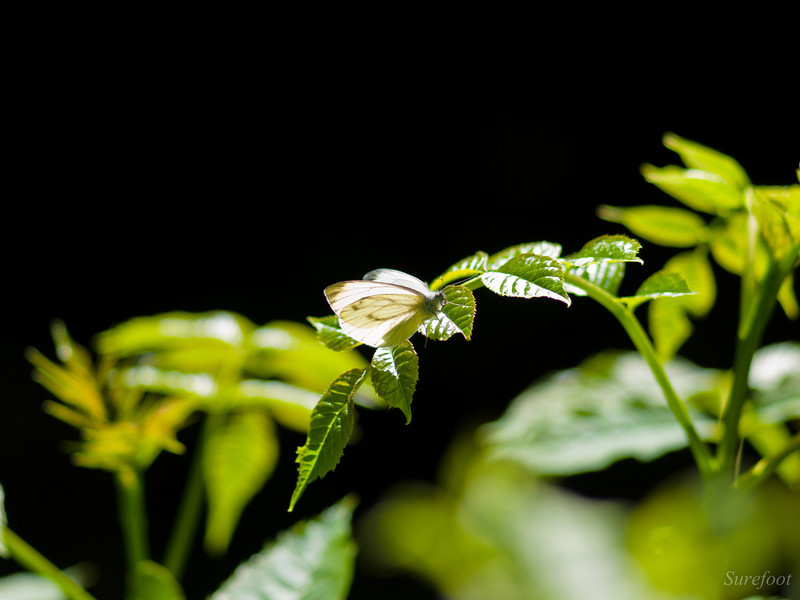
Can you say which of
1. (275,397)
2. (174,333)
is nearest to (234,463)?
(275,397)

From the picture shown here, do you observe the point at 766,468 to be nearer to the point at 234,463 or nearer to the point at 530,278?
the point at 530,278

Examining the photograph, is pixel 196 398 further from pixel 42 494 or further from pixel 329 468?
pixel 42 494

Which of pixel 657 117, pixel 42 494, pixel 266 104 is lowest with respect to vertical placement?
pixel 42 494

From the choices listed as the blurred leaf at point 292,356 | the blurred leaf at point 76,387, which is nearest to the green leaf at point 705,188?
the blurred leaf at point 292,356

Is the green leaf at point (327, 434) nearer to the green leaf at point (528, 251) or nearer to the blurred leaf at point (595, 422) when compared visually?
the green leaf at point (528, 251)

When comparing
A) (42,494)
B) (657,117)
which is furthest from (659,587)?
(42,494)

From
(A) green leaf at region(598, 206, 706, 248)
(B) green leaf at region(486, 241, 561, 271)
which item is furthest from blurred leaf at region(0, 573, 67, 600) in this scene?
(A) green leaf at region(598, 206, 706, 248)
